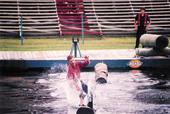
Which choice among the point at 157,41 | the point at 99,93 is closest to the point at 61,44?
the point at 157,41

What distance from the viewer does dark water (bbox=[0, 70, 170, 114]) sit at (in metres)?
11.0

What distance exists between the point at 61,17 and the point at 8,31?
3287 millimetres

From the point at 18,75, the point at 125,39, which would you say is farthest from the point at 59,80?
the point at 125,39

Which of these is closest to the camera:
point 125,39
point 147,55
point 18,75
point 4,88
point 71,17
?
point 4,88

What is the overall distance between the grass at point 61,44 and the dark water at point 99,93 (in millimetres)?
3441

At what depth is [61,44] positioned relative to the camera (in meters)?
20.8

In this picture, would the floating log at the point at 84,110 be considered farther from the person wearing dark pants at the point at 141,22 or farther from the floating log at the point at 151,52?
the person wearing dark pants at the point at 141,22

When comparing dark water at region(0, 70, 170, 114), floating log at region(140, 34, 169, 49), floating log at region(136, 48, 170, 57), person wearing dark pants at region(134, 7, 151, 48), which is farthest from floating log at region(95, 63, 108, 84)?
person wearing dark pants at region(134, 7, 151, 48)

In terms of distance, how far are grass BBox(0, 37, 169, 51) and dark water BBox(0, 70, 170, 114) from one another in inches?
135

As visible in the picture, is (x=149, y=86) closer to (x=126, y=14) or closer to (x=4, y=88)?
(x=4, y=88)

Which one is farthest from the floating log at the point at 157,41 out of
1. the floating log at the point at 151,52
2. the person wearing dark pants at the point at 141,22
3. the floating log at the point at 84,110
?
the floating log at the point at 84,110

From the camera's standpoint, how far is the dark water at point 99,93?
11039 mm

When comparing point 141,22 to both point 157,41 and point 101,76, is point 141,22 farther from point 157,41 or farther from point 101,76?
point 101,76

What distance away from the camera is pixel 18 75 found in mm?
15531
